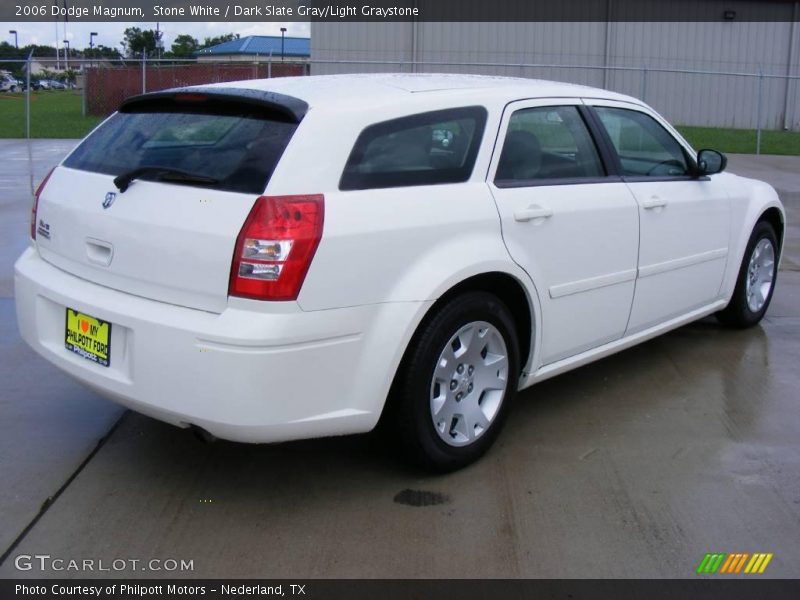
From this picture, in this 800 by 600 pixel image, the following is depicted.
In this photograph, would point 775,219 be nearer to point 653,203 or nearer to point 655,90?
point 653,203

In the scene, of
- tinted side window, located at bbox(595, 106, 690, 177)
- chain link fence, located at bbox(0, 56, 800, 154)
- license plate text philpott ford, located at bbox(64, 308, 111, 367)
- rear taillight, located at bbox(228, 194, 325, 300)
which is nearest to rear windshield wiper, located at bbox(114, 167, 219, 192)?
rear taillight, located at bbox(228, 194, 325, 300)

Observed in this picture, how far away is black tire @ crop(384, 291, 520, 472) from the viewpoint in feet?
11.5

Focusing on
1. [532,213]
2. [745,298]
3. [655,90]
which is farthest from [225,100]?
[655,90]

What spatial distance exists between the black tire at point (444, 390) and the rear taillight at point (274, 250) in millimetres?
654

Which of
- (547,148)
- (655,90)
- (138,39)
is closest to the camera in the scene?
(547,148)

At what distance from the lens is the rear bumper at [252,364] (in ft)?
10.1

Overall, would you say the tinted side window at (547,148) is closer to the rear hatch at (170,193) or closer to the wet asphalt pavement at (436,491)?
the rear hatch at (170,193)

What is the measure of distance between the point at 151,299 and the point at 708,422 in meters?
2.79

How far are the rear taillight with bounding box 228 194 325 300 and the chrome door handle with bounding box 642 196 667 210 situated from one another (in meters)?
2.13

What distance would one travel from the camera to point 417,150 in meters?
3.64

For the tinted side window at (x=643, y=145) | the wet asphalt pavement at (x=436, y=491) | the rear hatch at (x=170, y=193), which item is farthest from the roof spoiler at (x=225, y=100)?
the tinted side window at (x=643, y=145)

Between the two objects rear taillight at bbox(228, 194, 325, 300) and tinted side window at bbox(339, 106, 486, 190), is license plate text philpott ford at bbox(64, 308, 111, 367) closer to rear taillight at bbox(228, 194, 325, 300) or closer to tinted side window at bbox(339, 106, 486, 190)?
rear taillight at bbox(228, 194, 325, 300)

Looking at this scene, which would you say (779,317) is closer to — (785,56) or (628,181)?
(628,181)

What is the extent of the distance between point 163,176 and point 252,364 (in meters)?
0.91
